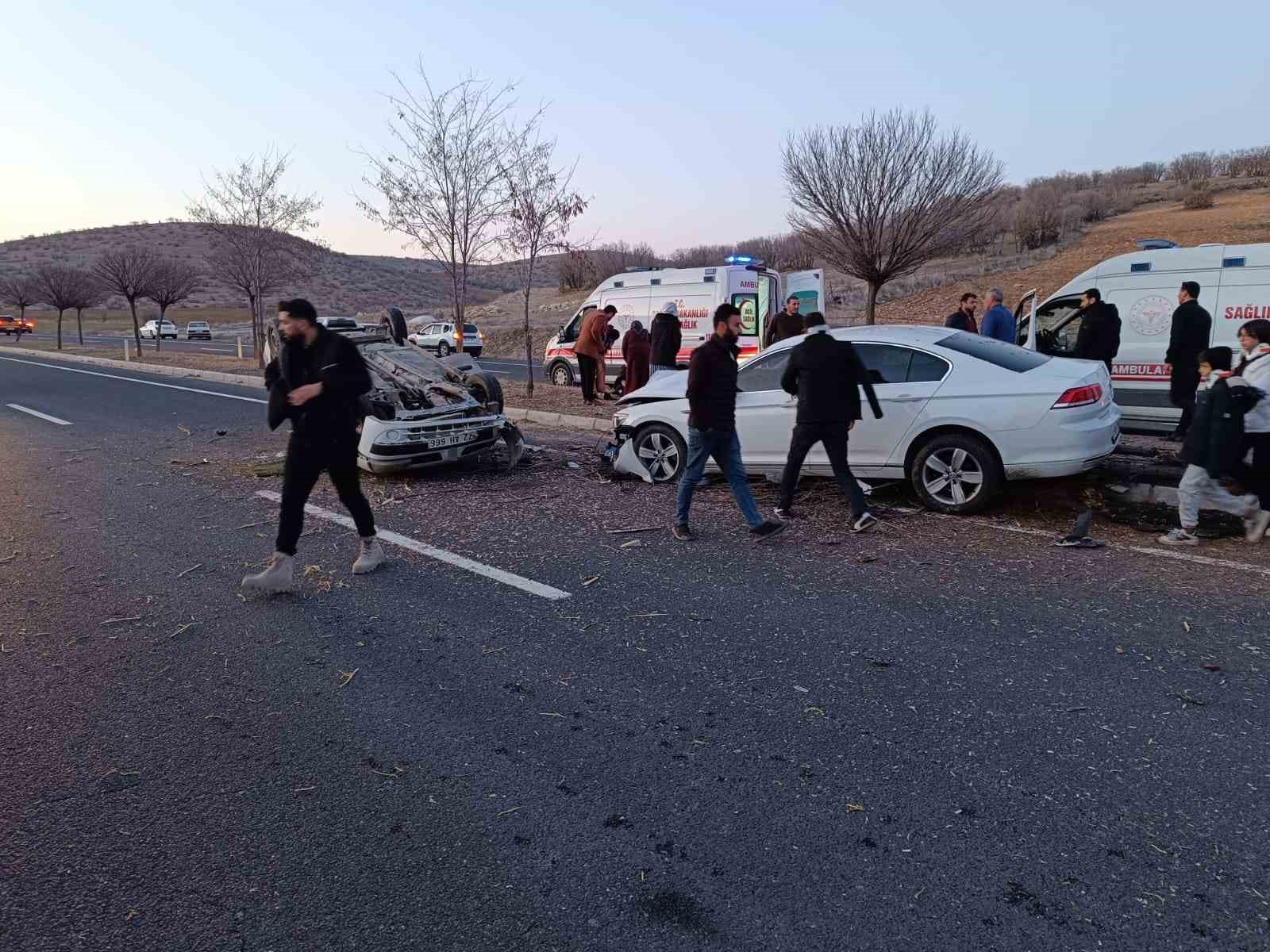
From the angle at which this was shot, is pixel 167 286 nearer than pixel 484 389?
No

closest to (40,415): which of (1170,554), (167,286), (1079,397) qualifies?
(1079,397)

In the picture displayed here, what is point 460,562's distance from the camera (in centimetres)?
625

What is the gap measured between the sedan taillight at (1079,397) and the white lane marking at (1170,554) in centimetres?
103

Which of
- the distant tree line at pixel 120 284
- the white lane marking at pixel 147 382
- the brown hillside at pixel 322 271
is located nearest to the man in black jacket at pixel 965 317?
the white lane marking at pixel 147 382

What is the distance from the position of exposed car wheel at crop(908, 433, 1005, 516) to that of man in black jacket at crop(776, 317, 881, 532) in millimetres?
755

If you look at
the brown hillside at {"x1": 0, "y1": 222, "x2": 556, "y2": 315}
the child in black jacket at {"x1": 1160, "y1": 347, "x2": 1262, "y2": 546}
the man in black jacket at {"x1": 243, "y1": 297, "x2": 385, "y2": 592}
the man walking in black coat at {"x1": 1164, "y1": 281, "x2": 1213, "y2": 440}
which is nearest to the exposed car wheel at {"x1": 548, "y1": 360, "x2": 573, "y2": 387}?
the man walking in black coat at {"x1": 1164, "y1": 281, "x2": 1213, "y2": 440}

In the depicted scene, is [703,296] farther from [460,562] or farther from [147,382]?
[147,382]

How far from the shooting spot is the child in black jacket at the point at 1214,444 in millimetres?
6387

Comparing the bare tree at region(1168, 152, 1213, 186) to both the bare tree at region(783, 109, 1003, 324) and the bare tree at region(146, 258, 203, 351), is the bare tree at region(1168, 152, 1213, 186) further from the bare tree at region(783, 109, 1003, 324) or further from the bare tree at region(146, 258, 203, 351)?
the bare tree at region(146, 258, 203, 351)

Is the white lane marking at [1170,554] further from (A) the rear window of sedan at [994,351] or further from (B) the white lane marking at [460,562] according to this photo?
(B) the white lane marking at [460,562]

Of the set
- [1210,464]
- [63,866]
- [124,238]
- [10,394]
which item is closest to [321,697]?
[63,866]

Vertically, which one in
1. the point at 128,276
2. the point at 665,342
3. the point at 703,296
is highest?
the point at 128,276

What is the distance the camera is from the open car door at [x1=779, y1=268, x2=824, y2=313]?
16203 mm

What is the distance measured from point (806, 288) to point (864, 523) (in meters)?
10.4
